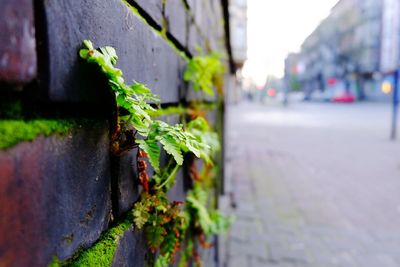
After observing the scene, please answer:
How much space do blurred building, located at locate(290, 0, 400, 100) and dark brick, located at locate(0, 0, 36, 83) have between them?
134 feet

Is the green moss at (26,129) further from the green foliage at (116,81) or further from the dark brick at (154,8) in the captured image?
the dark brick at (154,8)

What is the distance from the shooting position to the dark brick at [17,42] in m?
0.48

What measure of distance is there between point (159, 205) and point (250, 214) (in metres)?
3.58

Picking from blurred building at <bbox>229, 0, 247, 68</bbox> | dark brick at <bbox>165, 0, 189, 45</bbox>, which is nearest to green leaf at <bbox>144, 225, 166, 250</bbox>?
dark brick at <bbox>165, 0, 189, 45</bbox>

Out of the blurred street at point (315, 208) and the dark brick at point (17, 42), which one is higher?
the dark brick at point (17, 42)

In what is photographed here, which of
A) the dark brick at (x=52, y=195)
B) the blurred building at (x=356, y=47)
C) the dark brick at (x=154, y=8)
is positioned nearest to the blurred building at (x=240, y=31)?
the blurred building at (x=356, y=47)

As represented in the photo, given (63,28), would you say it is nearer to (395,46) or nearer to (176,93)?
(176,93)

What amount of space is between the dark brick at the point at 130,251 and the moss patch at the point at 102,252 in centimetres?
2

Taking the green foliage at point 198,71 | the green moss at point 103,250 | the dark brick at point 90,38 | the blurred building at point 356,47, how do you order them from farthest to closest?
the blurred building at point 356,47 < the green foliage at point 198,71 < the green moss at point 103,250 < the dark brick at point 90,38

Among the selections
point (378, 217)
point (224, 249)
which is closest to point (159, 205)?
point (224, 249)

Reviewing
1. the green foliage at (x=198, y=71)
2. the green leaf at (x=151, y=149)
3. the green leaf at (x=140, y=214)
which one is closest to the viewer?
the green leaf at (x=151, y=149)

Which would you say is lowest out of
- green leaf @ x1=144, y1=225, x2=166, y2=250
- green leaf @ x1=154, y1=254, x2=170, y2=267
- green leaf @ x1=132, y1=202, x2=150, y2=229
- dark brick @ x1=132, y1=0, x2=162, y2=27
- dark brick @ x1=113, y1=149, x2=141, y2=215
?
green leaf @ x1=154, y1=254, x2=170, y2=267

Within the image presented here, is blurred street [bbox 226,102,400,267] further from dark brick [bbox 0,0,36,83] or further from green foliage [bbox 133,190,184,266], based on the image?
dark brick [bbox 0,0,36,83]

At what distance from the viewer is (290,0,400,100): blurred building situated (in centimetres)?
4259
